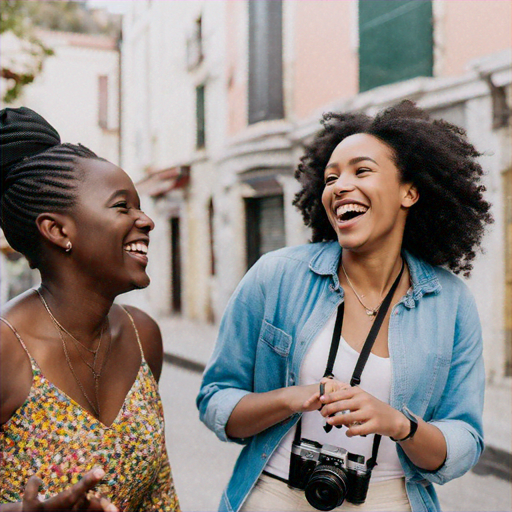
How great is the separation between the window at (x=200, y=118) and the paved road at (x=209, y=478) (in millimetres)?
9307

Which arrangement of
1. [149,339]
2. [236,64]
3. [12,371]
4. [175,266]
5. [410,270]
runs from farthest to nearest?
[175,266] < [236,64] < [410,270] < [149,339] < [12,371]

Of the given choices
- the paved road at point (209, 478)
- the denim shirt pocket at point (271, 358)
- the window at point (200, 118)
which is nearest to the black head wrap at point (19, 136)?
the denim shirt pocket at point (271, 358)

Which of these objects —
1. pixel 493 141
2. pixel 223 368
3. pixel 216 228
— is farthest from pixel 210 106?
pixel 223 368

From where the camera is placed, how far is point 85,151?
153 cm

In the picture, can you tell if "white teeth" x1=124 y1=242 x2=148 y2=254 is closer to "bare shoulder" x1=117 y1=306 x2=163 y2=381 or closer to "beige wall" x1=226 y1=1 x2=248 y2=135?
"bare shoulder" x1=117 y1=306 x2=163 y2=381

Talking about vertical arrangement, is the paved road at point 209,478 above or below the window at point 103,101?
below

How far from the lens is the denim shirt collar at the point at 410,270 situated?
1864 millimetres

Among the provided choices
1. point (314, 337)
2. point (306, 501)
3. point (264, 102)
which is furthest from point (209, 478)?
point (264, 102)

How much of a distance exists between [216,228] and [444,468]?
12.2 meters

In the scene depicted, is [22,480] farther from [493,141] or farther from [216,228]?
[216,228]

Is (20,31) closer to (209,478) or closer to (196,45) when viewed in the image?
(209,478)

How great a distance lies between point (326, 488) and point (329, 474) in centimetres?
4

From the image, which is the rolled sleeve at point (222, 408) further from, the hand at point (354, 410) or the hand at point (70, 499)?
the hand at point (70, 499)

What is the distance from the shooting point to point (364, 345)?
177cm
